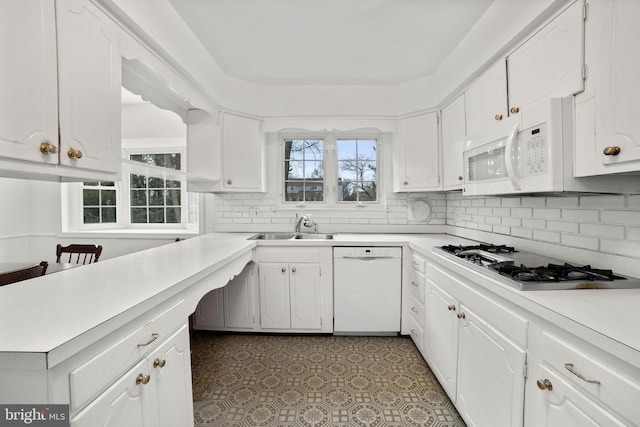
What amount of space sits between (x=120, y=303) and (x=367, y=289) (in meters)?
2.01

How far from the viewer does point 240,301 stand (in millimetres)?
2645

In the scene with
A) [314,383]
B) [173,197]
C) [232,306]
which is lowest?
[314,383]

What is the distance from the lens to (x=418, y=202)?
3.15 metres

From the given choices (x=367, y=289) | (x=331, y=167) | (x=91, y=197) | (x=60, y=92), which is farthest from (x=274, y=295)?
(x=91, y=197)

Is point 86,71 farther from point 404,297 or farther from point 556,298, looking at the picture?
point 404,297

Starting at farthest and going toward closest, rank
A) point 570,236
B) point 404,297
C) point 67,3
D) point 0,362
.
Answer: point 404,297 → point 570,236 → point 67,3 → point 0,362

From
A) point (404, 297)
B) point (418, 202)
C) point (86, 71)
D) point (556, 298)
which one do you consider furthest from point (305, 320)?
point (86, 71)

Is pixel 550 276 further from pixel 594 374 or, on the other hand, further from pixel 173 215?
pixel 173 215

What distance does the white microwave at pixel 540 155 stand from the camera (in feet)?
4.03

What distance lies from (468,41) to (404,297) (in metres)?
2.10

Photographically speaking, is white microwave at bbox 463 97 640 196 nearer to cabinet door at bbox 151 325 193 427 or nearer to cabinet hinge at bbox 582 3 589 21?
cabinet hinge at bbox 582 3 589 21

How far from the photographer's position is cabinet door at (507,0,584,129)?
1211 mm

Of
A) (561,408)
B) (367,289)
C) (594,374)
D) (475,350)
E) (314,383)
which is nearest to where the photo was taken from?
(594,374)

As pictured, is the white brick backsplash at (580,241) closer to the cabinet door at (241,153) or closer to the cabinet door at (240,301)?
the cabinet door at (240,301)
